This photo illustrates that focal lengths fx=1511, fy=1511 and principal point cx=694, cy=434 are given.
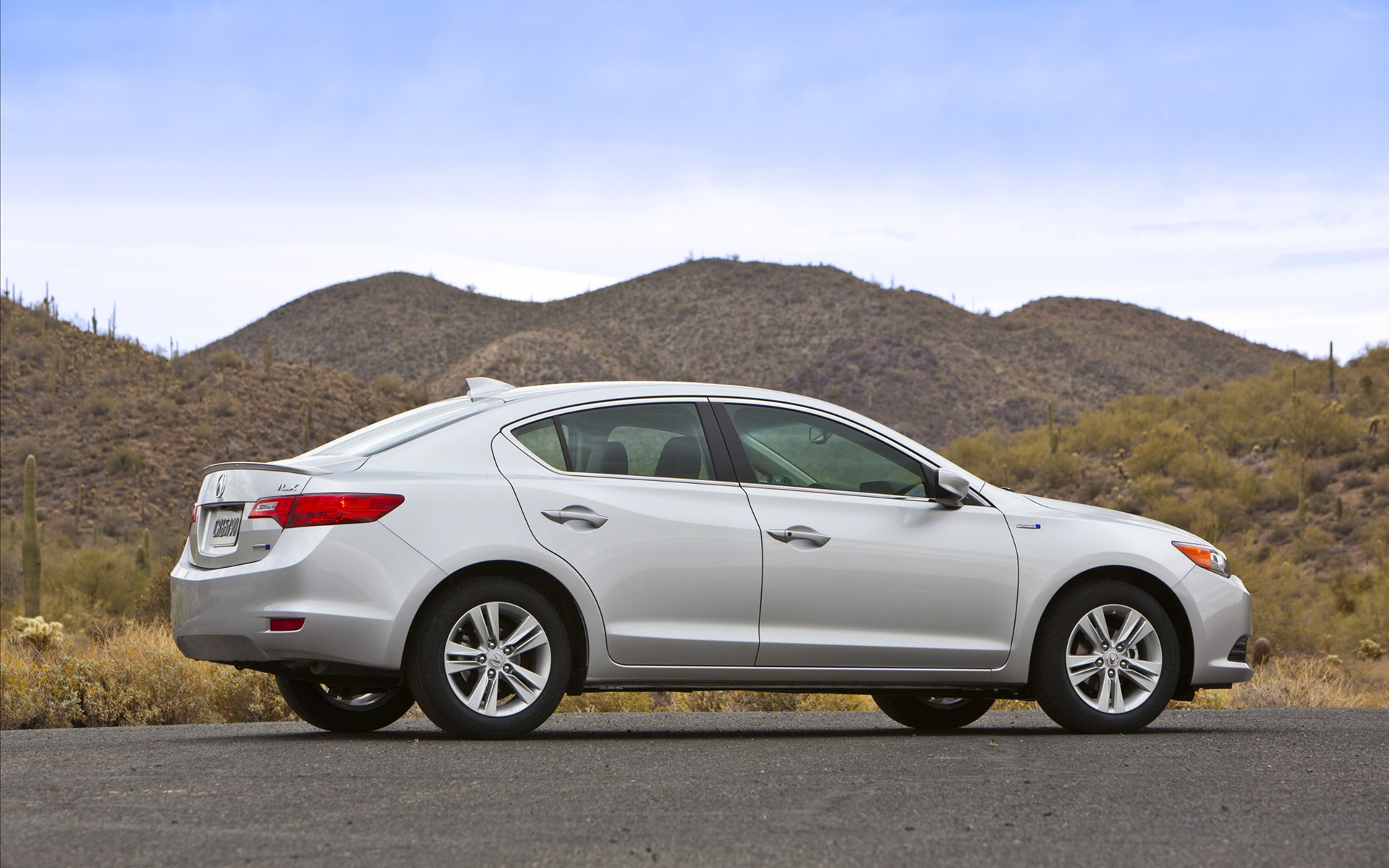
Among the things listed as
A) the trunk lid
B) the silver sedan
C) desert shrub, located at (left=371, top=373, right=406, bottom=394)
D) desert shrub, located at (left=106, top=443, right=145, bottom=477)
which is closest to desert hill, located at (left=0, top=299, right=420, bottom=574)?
desert shrub, located at (left=106, top=443, right=145, bottom=477)

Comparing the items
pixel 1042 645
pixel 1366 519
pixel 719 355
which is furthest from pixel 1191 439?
pixel 719 355

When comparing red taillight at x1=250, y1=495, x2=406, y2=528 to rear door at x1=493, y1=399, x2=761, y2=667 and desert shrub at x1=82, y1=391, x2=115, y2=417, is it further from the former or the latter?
desert shrub at x1=82, y1=391, x2=115, y2=417

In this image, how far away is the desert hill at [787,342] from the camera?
69.4m

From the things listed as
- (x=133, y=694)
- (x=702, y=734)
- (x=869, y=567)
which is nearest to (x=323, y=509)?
(x=702, y=734)

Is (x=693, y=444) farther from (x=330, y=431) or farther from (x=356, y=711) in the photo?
(x=330, y=431)

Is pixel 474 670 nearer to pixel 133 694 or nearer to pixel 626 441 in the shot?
pixel 626 441

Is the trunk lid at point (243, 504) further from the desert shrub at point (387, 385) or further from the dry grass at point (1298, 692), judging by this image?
the desert shrub at point (387, 385)

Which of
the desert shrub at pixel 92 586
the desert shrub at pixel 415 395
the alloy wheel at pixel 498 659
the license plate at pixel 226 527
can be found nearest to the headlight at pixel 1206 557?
the alloy wheel at pixel 498 659

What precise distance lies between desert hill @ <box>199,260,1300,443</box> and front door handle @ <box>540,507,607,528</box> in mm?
55004

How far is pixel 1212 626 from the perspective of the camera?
8.48m

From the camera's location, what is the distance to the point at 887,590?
25.9 feet

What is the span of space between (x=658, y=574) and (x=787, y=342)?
72.3m

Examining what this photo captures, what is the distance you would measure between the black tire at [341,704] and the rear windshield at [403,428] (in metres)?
1.37

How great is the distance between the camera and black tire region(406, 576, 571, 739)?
23.4 ft
